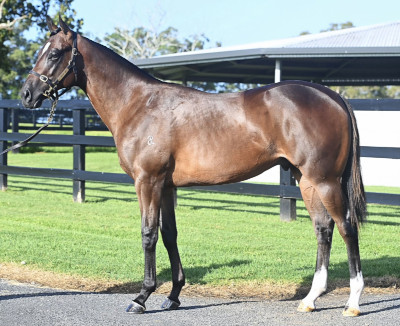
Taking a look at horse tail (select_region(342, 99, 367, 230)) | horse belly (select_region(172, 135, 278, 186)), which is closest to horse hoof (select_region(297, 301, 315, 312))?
horse tail (select_region(342, 99, 367, 230))

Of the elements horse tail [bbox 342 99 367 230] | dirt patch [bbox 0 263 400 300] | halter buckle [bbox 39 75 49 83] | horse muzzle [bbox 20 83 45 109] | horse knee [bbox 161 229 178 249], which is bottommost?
dirt patch [bbox 0 263 400 300]

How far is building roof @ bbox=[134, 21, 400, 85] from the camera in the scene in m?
14.5

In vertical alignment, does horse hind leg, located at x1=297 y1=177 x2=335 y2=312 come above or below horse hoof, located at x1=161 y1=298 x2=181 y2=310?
above

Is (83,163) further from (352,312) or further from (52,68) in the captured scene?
(352,312)

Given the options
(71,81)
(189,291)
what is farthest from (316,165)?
(71,81)

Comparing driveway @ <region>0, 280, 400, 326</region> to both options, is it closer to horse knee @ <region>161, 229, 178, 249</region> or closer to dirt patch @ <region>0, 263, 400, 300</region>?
dirt patch @ <region>0, 263, 400, 300</region>

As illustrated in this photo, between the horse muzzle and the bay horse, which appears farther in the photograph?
the horse muzzle

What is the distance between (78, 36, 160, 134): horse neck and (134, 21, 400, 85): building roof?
8.81m

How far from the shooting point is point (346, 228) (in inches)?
213

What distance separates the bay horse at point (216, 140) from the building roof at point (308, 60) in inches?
353

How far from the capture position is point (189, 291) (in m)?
6.29

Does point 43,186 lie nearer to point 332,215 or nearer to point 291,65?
point 291,65

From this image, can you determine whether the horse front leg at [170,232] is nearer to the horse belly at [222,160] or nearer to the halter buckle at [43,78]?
the horse belly at [222,160]

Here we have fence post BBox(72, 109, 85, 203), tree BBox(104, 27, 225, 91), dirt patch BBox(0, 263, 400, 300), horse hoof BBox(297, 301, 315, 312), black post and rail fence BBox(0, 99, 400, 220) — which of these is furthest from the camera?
tree BBox(104, 27, 225, 91)
